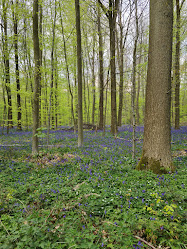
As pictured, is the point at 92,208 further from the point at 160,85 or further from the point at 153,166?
the point at 160,85

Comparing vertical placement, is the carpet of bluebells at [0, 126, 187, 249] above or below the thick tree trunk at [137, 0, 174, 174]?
below

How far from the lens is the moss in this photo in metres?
4.32

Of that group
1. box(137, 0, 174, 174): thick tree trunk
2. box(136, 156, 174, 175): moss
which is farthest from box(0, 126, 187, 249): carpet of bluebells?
box(137, 0, 174, 174): thick tree trunk

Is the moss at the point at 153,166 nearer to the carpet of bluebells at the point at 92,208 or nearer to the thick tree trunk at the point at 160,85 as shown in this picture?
the thick tree trunk at the point at 160,85

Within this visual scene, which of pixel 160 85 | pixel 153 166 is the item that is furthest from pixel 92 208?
pixel 160 85

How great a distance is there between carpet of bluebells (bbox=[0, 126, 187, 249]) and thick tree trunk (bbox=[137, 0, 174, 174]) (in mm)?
566

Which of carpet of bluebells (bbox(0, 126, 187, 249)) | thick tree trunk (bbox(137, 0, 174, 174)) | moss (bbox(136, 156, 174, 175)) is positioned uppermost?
thick tree trunk (bbox(137, 0, 174, 174))

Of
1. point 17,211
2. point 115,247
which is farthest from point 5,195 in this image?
point 115,247

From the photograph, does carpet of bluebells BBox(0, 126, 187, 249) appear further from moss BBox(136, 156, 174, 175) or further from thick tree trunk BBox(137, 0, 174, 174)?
thick tree trunk BBox(137, 0, 174, 174)

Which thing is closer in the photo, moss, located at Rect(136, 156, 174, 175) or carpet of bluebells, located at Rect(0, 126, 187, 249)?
carpet of bluebells, located at Rect(0, 126, 187, 249)

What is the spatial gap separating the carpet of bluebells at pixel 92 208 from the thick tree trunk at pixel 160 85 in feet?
1.86

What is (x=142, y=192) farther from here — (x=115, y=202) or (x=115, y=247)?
(x=115, y=247)

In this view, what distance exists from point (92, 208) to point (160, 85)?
3.69m

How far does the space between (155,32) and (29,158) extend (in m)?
6.71
